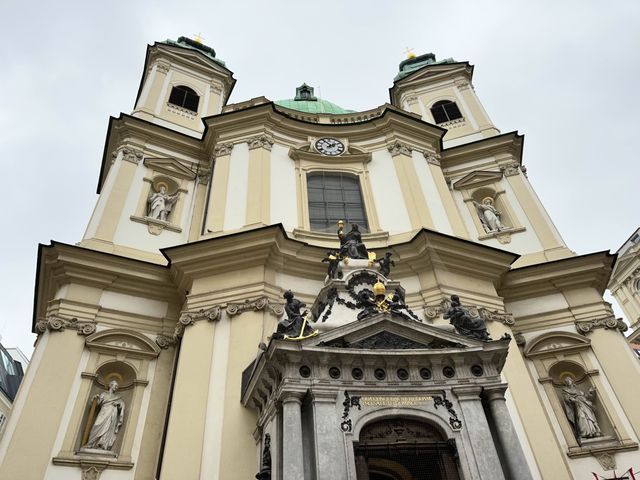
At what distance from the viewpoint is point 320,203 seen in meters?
15.7

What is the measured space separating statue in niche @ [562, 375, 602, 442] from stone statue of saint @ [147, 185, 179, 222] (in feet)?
37.8

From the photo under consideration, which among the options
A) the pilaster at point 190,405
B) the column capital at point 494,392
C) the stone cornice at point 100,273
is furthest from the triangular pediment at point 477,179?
the column capital at point 494,392

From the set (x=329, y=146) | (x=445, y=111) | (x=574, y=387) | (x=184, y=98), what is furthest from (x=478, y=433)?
(x=184, y=98)

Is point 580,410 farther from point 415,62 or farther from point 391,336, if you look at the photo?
point 415,62

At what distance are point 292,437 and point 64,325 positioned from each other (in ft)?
23.2

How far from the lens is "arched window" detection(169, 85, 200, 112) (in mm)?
19859

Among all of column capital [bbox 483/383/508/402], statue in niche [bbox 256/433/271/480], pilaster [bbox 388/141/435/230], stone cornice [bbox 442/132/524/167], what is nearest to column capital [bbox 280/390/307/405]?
statue in niche [bbox 256/433/271/480]

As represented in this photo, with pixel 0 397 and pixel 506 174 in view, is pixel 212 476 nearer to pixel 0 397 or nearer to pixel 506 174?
pixel 506 174

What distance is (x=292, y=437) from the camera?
6.73m

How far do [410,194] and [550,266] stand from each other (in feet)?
14.1

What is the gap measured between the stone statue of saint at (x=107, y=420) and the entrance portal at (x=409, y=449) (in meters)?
6.02

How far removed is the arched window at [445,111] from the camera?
21031 millimetres

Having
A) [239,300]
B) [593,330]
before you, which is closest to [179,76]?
[239,300]

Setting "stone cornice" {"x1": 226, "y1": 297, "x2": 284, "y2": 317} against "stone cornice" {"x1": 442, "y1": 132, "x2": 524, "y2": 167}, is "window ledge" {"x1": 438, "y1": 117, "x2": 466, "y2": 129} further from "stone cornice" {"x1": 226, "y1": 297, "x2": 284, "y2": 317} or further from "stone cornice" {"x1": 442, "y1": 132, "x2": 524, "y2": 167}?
"stone cornice" {"x1": 226, "y1": 297, "x2": 284, "y2": 317}
